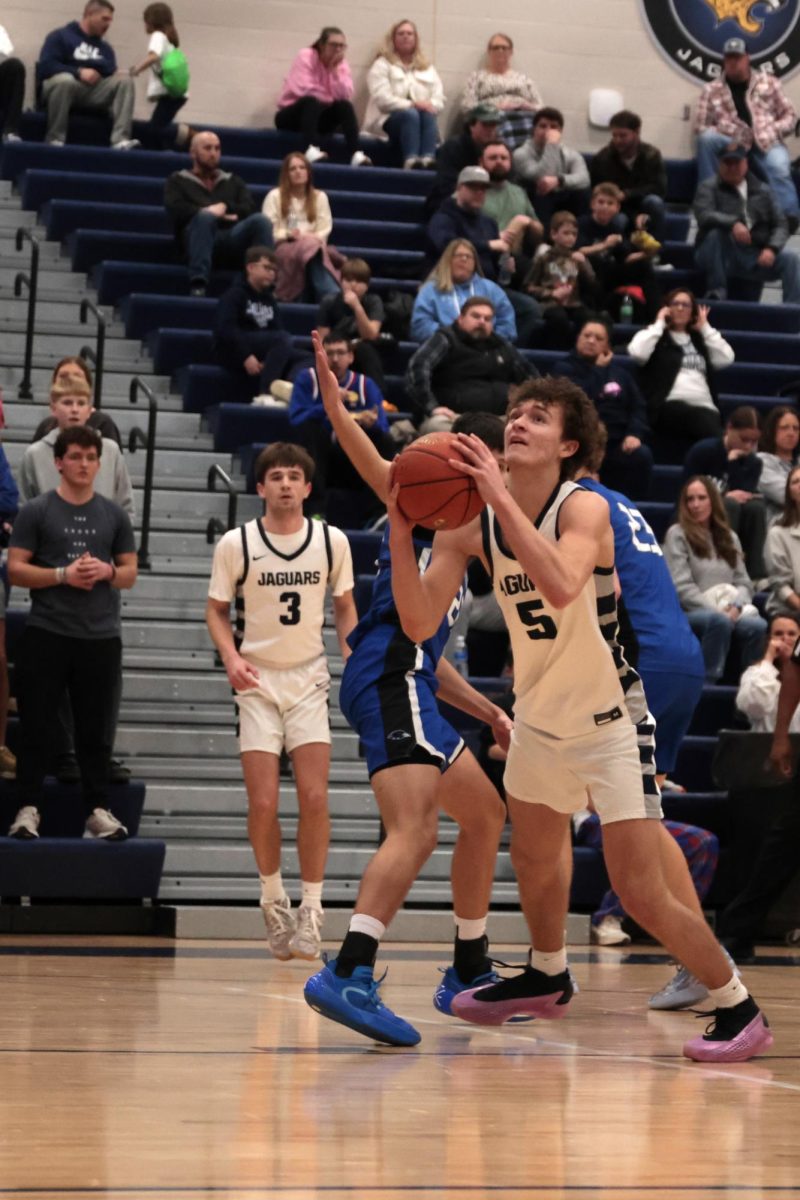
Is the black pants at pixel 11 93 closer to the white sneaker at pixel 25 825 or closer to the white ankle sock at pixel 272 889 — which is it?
the white sneaker at pixel 25 825

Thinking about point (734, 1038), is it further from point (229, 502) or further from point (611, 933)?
point (229, 502)

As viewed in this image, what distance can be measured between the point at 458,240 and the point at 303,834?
6136 millimetres

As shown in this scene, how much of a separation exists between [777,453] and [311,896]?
602cm

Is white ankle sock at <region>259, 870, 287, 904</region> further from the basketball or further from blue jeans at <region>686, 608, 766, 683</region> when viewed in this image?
blue jeans at <region>686, 608, 766, 683</region>

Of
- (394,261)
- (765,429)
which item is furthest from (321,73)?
(765,429)

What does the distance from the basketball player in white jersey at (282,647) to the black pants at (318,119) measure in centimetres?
861

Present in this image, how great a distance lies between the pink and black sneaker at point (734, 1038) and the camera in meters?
4.77

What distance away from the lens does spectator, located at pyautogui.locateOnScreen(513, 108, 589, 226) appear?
49.9ft

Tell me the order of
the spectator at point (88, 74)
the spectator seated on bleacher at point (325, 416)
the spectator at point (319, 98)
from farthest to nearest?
1. the spectator at point (319, 98)
2. the spectator at point (88, 74)
3. the spectator seated on bleacher at point (325, 416)

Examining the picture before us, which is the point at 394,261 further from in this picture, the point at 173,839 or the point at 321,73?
the point at 173,839

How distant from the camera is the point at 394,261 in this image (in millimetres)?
14164

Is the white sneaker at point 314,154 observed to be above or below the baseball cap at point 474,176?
above

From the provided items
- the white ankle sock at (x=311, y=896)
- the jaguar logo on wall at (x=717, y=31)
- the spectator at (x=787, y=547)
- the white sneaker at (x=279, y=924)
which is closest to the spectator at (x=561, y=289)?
the spectator at (x=787, y=547)


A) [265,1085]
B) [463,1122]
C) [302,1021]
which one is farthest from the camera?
[302,1021]
